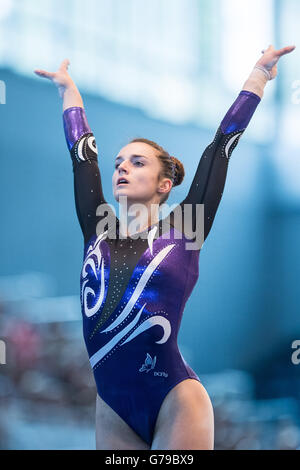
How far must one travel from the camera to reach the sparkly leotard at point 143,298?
5.50 feet

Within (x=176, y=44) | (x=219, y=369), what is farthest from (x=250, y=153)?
(x=219, y=369)

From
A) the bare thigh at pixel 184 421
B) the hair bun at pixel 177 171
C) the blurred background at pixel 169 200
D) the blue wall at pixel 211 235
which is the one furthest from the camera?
the blue wall at pixel 211 235

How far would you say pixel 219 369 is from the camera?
3588mm

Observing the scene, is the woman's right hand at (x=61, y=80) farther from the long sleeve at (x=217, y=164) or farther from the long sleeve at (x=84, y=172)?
the long sleeve at (x=217, y=164)

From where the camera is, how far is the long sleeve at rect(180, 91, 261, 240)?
6.09 feet

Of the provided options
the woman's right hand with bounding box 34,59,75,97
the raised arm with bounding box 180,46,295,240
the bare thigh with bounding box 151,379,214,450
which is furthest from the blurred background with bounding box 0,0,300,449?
the bare thigh with bounding box 151,379,214,450

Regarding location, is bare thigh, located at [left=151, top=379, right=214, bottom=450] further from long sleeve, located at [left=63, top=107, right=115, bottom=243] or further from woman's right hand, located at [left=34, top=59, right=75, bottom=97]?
woman's right hand, located at [left=34, top=59, right=75, bottom=97]

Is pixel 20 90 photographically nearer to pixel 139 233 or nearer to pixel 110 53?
pixel 110 53

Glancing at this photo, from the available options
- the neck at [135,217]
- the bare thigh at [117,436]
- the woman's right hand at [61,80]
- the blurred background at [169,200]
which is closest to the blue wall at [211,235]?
the blurred background at [169,200]

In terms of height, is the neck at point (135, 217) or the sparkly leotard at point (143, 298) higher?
the neck at point (135, 217)
